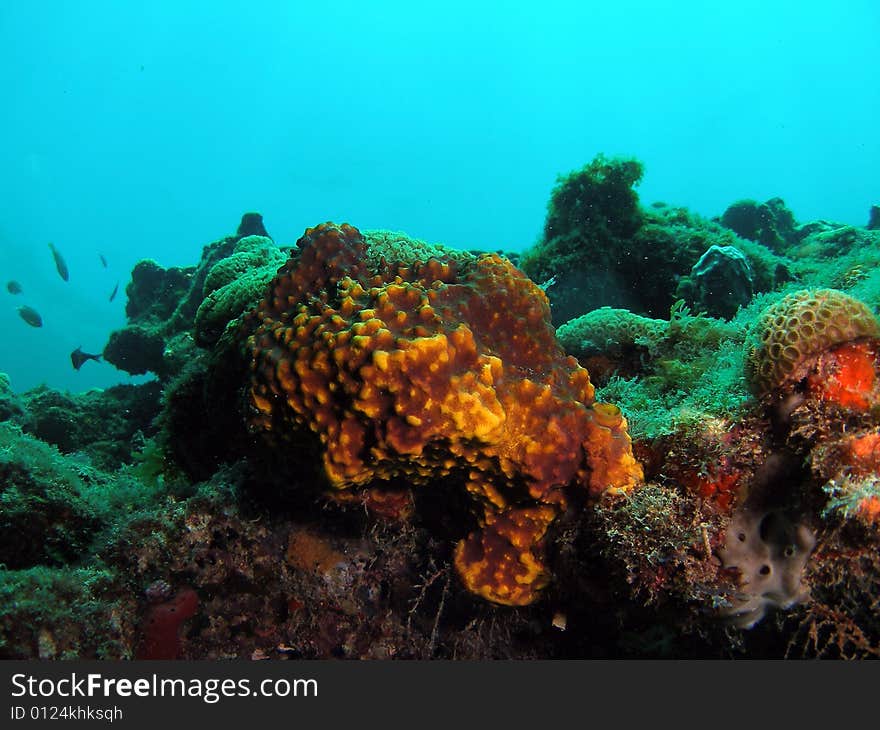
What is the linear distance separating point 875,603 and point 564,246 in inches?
264

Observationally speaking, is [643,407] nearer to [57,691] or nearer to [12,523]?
[57,691]

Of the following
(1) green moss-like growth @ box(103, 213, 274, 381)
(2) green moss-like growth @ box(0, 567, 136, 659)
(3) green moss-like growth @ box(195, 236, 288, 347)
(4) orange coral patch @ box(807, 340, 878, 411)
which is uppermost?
(1) green moss-like growth @ box(103, 213, 274, 381)

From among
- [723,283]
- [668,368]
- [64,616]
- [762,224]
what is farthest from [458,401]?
[762,224]

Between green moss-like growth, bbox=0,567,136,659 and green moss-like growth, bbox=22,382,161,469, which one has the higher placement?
green moss-like growth, bbox=22,382,161,469

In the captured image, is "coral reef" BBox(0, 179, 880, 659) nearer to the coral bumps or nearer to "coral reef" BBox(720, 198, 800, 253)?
the coral bumps

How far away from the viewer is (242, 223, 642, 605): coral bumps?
7.75 ft

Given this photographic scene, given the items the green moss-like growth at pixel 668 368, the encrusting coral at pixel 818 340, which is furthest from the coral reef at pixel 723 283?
the encrusting coral at pixel 818 340

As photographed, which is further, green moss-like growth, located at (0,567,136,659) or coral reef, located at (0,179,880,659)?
green moss-like growth, located at (0,567,136,659)

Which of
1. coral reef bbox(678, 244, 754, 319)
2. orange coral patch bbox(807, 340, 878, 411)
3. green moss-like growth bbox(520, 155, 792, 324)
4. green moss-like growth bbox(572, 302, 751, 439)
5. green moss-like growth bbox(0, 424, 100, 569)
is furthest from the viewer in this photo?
green moss-like growth bbox(520, 155, 792, 324)

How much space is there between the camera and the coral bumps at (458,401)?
236 cm

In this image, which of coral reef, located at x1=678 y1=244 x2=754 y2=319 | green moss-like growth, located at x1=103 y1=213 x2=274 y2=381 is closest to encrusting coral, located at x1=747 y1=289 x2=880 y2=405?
coral reef, located at x1=678 y1=244 x2=754 y2=319

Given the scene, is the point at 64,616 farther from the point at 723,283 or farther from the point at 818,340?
the point at 723,283

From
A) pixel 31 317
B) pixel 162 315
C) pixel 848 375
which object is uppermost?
pixel 31 317

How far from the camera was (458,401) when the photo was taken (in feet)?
7.70
